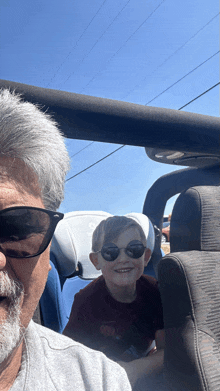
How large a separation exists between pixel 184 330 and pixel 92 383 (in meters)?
0.40

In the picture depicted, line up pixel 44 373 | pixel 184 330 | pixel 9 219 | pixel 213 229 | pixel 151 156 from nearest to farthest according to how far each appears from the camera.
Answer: pixel 9 219, pixel 44 373, pixel 184 330, pixel 213 229, pixel 151 156

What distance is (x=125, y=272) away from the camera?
165 centimetres

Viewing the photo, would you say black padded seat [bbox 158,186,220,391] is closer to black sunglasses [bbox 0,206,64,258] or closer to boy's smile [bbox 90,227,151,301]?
boy's smile [bbox 90,227,151,301]

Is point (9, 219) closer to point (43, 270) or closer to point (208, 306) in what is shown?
point (43, 270)

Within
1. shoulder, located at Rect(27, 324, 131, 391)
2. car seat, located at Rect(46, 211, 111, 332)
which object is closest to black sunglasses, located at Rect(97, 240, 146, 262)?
car seat, located at Rect(46, 211, 111, 332)

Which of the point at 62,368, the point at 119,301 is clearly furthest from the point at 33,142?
the point at 119,301

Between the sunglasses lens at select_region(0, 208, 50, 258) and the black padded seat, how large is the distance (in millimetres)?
568

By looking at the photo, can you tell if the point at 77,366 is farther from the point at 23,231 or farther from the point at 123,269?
the point at 123,269

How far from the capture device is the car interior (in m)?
1.13

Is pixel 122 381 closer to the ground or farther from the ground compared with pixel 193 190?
closer to the ground

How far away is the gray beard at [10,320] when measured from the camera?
0.80 meters

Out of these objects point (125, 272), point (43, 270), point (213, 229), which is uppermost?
point (213, 229)

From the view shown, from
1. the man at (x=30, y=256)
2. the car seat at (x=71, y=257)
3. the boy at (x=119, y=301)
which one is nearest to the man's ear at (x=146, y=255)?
the boy at (x=119, y=301)

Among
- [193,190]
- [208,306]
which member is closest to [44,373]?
[208,306]
